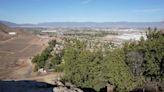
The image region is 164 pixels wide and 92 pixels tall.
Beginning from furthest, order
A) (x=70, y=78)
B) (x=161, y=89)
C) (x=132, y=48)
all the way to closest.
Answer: (x=70, y=78)
(x=132, y=48)
(x=161, y=89)

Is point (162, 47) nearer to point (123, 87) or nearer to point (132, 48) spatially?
point (132, 48)

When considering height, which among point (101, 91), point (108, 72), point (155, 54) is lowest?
point (101, 91)

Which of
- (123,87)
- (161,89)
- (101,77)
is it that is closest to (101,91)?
(101,77)

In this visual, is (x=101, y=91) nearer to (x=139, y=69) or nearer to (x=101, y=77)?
(x=101, y=77)

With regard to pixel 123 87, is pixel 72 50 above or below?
above

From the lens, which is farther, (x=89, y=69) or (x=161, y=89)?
(x=89, y=69)

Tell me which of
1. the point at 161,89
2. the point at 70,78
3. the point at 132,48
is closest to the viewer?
the point at 161,89
